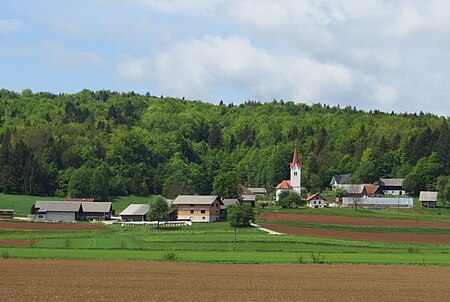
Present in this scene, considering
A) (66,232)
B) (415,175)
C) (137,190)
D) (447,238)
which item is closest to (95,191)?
(137,190)

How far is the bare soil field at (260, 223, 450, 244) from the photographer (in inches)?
3169

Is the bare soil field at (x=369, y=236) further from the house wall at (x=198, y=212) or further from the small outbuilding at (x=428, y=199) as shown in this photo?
the small outbuilding at (x=428, y=199)

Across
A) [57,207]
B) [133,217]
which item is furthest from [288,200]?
[57,207]

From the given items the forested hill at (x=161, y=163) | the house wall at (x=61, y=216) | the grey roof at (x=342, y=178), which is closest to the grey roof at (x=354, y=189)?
the forested hill at (x=161, y=163)

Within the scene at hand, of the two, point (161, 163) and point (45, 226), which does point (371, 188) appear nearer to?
point (161, 163)

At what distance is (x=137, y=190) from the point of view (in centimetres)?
15650

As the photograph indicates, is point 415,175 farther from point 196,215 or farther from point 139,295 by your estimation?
point 139,295

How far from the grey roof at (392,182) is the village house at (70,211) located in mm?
63052

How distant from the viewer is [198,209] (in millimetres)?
109062

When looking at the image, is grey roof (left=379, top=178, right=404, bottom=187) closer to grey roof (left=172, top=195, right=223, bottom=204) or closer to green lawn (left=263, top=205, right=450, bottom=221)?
green lawn (left=263, top=205, right=450, bottom=221)

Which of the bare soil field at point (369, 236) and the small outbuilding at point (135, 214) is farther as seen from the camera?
the small outbuilding at point (135, 214)

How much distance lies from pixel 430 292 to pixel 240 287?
29.6 ft

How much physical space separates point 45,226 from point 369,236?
42.6 metres

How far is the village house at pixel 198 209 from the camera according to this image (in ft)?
356
